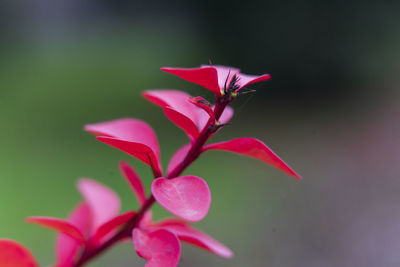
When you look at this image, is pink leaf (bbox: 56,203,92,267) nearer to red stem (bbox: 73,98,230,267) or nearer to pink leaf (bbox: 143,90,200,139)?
red stem (bbox: 73,98,230,267)

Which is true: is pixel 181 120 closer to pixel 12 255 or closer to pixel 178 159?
pixel 178 159

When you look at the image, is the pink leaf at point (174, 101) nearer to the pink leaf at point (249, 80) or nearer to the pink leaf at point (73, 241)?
the pink leaf at point (249, 80)

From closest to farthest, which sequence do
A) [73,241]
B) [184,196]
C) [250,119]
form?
[184,196]
[73,241]
[250,119]

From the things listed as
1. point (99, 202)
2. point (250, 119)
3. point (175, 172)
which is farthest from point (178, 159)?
point (250, 119)

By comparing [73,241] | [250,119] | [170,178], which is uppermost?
[170,178]

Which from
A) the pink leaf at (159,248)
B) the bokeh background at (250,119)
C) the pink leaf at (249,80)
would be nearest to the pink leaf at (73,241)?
the pink leaf at (159,248)

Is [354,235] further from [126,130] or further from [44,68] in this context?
[44,68]
